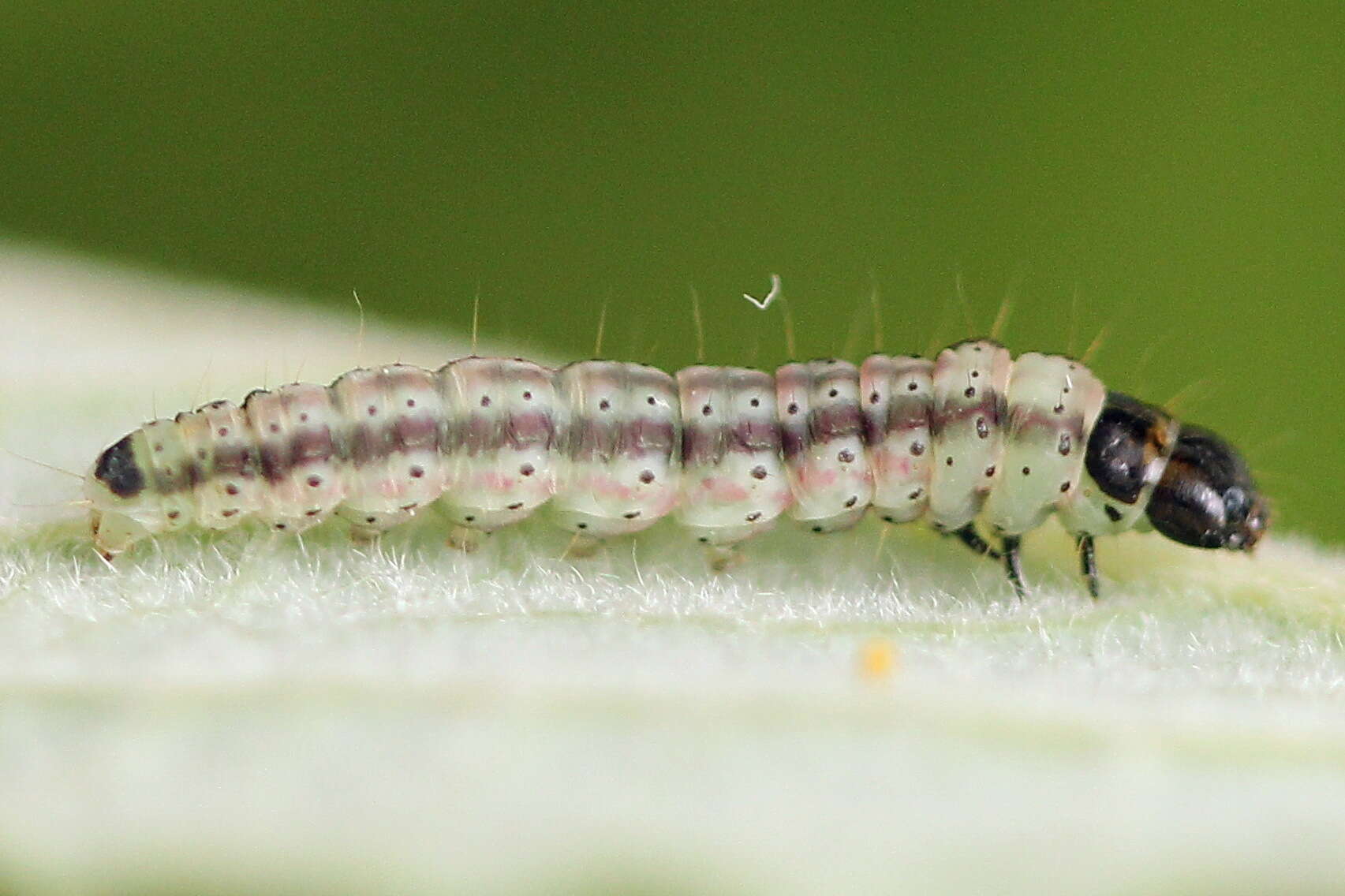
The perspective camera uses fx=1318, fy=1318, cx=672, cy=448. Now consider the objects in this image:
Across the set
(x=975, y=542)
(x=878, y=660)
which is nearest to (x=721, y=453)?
(x=975, y=542)

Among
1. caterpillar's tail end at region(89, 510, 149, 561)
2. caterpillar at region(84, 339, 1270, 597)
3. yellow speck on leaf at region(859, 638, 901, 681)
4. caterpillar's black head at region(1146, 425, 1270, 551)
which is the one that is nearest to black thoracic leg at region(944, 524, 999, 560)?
caterpillar at region(84, 339, 1270, 597)

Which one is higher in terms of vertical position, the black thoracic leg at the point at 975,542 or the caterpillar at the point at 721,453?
the caterpillar at the point at 721,453

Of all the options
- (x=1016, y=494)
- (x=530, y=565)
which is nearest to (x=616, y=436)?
(x=530, y=565)

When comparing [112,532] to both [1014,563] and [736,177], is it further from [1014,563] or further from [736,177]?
[736,177]

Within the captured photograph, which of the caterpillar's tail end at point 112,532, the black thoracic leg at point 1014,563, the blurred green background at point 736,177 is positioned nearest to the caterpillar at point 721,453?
the black thoracic leg at point 1014,563

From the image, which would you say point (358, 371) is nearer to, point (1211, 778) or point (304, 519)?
point (304, 519)

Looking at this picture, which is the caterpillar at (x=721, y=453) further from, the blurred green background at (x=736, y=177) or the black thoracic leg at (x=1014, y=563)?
the blurred green background at (x=736, y=177)

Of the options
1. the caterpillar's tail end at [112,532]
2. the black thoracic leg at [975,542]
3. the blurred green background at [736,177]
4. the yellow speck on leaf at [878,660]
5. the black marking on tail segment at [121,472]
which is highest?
the blurred green background at [736,177]

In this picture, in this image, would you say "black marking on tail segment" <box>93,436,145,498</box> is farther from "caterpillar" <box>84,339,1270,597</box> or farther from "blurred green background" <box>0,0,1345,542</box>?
"blurred green background" <box>0,0,1345,542</box>
